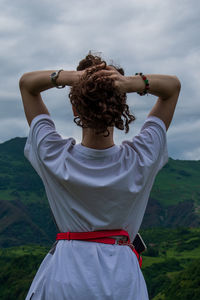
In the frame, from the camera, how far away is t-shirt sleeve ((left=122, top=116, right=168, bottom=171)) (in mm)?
2762

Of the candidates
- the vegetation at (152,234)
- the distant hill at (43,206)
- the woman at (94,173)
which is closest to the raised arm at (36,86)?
the woman at (94,173)

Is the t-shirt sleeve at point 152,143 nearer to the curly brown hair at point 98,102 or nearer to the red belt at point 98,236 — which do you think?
the curly brown hair at point 98,102

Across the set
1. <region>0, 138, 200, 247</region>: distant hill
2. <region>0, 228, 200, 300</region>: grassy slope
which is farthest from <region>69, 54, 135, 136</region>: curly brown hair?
<region>0, 138, 200, 247</region>: distant hill

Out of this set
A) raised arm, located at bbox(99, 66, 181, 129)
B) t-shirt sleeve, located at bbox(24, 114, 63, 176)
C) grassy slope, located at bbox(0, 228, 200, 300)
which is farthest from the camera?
grassy slope, located at bbox(0, 228, 200, 300)

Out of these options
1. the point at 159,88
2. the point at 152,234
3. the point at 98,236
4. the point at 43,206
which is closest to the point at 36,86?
the point at 159,88

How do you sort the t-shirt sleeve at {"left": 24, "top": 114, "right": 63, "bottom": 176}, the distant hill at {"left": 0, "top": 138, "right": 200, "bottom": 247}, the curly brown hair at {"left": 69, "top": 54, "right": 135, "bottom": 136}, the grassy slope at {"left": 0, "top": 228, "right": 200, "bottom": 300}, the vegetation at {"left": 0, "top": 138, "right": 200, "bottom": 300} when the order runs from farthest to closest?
the distant hill at {"left": 0, "top": 138, "right": 200, "bottom": 247} < the grassy slope at {"left": 0, "top": 228, "right": 200, "bottom": 300} < the vegetation at {"left": 0, "top": 138, "right": 200, "bottom": 300} < the t-shirt sleeve at {"left": 24, "top": 114, "right": 63, "bottom": 176} < the curly brown hair at {"left": 69, "top": 54, "right": 135, "bottom": 136}

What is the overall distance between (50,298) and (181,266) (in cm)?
8721

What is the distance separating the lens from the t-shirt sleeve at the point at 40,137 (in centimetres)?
274

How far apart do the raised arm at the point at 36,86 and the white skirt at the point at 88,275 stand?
0.77 metres

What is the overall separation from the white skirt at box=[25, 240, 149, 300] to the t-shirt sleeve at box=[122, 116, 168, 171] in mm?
515

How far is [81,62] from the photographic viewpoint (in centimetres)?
282

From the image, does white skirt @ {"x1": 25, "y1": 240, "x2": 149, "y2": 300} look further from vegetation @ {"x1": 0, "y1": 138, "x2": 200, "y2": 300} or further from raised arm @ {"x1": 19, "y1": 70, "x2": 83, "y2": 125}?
vegetation @ {"x1": 0, "y1": 138, "x2": 200, "y2": 300}

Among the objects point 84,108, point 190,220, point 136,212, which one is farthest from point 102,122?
point 190,220

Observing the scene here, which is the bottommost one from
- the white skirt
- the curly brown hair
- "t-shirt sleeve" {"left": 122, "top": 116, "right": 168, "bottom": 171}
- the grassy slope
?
the grassy slope
